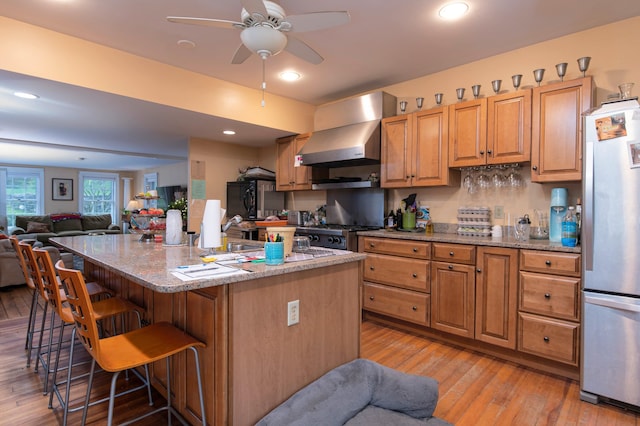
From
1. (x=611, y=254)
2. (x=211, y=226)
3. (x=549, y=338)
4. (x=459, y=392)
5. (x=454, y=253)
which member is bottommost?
(x=459, y=392)

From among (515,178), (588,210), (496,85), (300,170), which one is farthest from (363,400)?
(300,170)

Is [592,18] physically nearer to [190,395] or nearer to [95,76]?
[190,395]

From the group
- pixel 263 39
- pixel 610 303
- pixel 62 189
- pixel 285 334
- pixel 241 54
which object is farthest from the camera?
pixel 62 189

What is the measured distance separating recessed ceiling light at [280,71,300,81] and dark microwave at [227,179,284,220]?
1660mm

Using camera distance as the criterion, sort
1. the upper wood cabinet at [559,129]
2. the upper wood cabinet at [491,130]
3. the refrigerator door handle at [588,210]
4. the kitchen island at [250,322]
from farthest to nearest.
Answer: the upper wood cabinet at [491,130]
the upper wood cabinet at [559,129]
the refrigerator door handle at [588,210]
the kitchen island at [250,322]

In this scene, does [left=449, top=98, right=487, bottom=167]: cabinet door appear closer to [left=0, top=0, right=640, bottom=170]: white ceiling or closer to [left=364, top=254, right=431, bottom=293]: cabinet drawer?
[left=0, top=0, right=640, bottom=170]: white ceiling

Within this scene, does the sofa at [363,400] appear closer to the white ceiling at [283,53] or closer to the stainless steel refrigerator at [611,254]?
the stainless steel refrigerator at [611,254]

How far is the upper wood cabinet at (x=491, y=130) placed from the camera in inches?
107

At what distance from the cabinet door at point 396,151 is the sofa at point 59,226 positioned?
7.48 m

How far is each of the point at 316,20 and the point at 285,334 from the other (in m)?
1.68

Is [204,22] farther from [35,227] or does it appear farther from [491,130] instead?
[35,227]

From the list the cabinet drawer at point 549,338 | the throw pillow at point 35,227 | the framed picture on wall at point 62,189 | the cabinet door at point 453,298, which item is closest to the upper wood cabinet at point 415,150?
the cabinet door at point 453,298

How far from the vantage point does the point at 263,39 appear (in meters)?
1.90

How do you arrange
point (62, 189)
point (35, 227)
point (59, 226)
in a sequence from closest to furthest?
point (35, 227) → point (59, 226) → point (62, 189)
